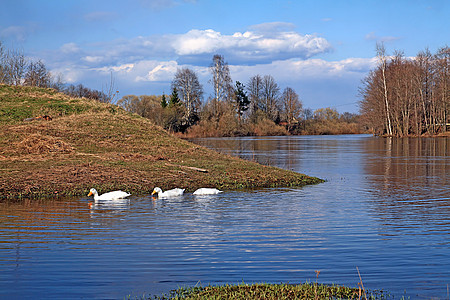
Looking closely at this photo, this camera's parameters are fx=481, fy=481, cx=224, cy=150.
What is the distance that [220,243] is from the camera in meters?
10.9

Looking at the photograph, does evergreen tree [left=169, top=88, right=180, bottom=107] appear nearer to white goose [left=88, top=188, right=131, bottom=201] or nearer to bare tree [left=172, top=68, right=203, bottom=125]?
bare tree [left=172, top=68, right=203, bottom=125]

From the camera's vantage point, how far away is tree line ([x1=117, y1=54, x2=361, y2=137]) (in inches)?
4141

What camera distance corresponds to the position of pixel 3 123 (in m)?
34.2

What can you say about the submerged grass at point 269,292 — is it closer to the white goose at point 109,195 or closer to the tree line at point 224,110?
the white goose at point 109,195

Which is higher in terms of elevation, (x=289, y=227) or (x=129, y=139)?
(x=129, y=139)

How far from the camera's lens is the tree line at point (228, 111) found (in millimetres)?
105188

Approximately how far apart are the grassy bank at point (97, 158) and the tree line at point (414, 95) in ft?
215

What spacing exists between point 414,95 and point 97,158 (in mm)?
77843

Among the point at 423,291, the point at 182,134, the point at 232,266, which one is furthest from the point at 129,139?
the point at 182,134

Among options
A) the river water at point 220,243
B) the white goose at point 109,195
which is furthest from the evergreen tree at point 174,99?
the river water at point 220,243

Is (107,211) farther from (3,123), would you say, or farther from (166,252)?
(3,123)

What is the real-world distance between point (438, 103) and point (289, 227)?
87.7 meters

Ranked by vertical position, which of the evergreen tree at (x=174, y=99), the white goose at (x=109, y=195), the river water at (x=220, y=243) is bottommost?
the river water at (x=220, y=243)

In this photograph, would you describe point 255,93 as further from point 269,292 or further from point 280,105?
point 269,292
